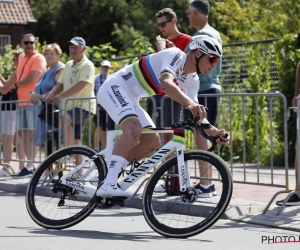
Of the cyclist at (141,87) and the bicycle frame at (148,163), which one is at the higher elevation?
the cyclist at (141,87)

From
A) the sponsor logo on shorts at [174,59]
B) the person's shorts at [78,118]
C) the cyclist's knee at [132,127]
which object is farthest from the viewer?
the person's shorts at [78,118]

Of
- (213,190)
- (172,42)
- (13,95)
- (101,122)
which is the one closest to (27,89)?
(13,95)

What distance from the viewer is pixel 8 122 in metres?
13.2

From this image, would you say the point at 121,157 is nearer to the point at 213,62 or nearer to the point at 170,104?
the point at 213,62

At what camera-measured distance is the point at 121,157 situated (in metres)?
7.73

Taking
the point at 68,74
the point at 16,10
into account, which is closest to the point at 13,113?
the point at 68,74

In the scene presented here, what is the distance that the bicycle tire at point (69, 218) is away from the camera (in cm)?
788

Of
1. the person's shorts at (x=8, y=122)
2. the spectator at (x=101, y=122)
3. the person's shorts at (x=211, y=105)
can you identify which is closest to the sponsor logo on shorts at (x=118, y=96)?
the spectator at (x=101, y=122)

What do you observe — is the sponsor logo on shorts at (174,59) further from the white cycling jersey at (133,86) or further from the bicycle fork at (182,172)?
the bicycle fork at (182,172)

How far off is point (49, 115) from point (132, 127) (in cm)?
448

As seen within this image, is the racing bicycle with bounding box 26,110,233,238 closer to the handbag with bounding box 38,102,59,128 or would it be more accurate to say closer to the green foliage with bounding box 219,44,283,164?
the handbag with bounding box 38,102,59,128

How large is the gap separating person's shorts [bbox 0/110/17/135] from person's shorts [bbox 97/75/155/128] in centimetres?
530

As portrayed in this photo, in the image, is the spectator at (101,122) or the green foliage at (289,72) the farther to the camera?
the green foliage at (289,72)

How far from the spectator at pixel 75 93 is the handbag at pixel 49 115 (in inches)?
5.7
